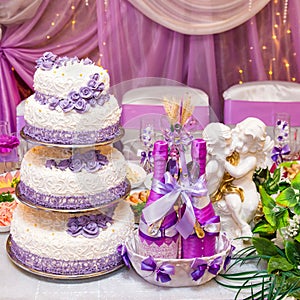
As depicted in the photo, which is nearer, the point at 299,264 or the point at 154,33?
the point at 299,264

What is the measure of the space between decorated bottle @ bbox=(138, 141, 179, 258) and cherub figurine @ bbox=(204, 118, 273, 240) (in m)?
0.22

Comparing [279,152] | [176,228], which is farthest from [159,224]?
[279,152]

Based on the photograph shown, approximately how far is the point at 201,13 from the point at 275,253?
2.46 m

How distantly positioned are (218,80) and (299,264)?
2.59 m

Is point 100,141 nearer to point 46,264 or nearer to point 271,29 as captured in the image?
point 46,264

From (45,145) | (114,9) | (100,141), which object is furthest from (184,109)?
(114,9)

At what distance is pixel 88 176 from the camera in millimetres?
1489

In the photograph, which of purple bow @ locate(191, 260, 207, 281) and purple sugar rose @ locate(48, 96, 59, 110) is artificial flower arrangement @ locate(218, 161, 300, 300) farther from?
purple sugar rose @ locate(48, 96, 59, 110)

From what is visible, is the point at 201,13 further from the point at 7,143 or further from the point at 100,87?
the point at 100,87

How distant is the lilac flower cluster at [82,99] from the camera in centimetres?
146

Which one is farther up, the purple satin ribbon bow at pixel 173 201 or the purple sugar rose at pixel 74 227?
the purple satin ribbon bow at pixel 173 201

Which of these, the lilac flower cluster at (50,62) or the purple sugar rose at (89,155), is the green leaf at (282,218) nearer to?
the purple sugar rose at (89,155)

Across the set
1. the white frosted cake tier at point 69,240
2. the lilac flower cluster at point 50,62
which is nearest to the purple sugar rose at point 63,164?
the white frosted cake tier at point 69,240

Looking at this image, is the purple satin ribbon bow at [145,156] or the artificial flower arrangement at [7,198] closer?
the purple satin ribbon bow at [145,156]
